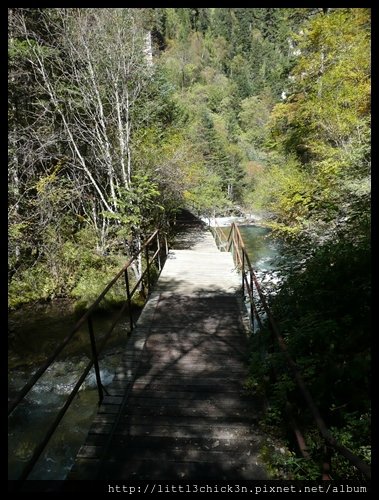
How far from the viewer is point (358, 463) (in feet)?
5.95

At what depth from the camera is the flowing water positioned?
3.39 metres

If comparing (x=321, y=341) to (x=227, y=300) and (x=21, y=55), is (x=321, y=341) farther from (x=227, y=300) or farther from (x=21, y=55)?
(x=21, y=55)

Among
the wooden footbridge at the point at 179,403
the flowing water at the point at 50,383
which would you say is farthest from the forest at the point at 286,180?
the flowing water at the point at 50,383

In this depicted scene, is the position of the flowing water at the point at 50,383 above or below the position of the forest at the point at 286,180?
below

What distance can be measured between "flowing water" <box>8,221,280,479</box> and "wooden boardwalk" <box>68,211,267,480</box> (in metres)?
0.92

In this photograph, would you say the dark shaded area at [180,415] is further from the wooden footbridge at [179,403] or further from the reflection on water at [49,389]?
the reflection on water at [49,389]

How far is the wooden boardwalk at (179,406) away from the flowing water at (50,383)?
3.02ft

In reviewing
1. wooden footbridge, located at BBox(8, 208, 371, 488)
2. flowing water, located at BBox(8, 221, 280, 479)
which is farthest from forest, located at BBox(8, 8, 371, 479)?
flowing water, located at BBox(8, 221, 280, 479)

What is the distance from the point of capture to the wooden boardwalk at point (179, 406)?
277cm

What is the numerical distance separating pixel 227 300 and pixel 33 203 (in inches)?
152

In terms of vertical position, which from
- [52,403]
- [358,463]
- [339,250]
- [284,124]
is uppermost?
[284,124]

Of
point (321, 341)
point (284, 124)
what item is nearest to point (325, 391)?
point (321, 341)

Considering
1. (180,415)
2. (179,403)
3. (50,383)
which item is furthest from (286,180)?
(50,383)

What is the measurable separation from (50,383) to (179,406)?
3.98 metres
